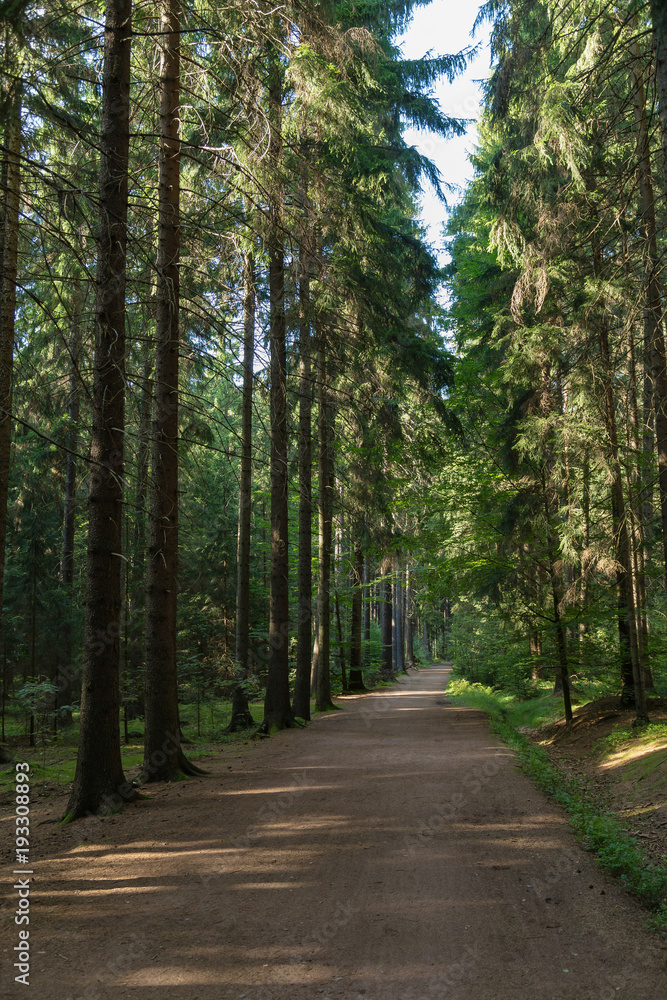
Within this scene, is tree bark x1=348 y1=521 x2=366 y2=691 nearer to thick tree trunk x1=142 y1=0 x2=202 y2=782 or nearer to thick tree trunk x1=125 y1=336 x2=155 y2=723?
thick tree trunk x1=125 y1=336 x2=155 y2=723

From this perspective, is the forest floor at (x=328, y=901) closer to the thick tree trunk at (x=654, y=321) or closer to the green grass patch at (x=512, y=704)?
the thick tree trunk at (x=654, y=321)

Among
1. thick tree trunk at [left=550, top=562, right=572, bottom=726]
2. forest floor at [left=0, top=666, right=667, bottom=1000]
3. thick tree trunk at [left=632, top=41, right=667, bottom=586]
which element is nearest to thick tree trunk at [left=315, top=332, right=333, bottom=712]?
thick tree trunk at [left=550, top=562, right=572, bottom=726]

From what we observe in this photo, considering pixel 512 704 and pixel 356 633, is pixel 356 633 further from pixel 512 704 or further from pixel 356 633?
pixel 512 704

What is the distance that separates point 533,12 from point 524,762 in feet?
43.3

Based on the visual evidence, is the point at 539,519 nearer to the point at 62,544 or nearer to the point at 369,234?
the point at 369,234

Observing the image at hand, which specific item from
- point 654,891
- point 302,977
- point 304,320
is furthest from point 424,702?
point 302,977

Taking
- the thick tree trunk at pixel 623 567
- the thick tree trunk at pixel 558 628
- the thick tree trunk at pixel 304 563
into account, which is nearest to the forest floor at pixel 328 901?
the thick tree trunk at pixel 623 567

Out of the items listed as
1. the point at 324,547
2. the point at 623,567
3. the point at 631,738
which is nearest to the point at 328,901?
the point at 631,738

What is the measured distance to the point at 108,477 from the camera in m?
6.68

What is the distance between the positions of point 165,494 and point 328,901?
5009 mm

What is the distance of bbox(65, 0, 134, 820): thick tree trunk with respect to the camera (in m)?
6.52

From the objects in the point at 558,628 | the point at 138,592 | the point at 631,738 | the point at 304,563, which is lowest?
the point at 631,738

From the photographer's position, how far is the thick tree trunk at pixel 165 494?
7.92 m

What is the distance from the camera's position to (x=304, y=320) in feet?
41.9
